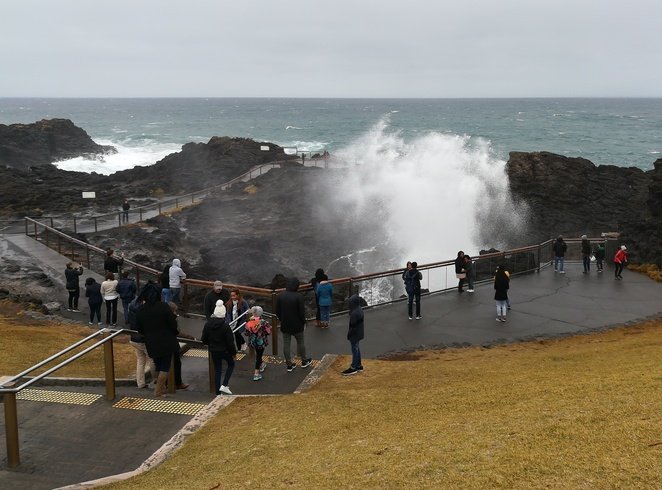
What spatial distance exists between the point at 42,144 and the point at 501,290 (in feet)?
226

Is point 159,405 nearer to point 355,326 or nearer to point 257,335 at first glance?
point 257,335

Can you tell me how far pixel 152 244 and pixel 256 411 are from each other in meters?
19.5

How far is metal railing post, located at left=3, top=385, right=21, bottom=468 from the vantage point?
257 inches

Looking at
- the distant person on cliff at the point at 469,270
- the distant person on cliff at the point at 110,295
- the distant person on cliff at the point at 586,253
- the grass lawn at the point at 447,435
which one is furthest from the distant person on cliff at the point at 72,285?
the distant person on cliff at the point at 586,253

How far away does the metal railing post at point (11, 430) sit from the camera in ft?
21.4

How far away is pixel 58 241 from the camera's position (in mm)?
21266

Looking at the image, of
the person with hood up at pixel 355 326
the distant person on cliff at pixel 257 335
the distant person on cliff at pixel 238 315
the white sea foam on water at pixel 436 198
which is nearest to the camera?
the distant person on cliff at pixel 257 335

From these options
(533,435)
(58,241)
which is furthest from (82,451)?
(58,241)

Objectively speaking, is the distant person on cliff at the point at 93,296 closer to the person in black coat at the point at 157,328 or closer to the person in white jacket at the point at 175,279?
the person in white jacket at the point at 175,279

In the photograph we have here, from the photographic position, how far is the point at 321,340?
13.3 metres

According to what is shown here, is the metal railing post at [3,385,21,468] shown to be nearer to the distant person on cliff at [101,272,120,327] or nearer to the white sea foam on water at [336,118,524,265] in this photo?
the distant person on cliff at [101,272,120,327]

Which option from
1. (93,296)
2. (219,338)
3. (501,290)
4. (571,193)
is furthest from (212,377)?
(571,193)

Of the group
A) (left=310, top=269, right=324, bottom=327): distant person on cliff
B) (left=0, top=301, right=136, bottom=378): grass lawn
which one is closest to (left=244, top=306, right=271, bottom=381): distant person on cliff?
(left=0, top=301, right=136, bottom=378): grass lawn

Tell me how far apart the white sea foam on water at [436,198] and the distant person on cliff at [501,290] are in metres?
13.2
